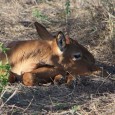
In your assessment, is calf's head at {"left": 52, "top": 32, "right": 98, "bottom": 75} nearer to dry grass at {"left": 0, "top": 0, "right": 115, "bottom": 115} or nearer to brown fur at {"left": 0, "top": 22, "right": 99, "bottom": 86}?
brown fur at {"left": 0, "top": 22, "right": 99, "bottom": 86}

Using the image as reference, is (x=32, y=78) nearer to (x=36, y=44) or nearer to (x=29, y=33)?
(x=36, y=44)

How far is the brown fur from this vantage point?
7.71 meters

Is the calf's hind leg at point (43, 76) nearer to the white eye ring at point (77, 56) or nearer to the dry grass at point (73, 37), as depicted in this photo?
the dry grass at point (73, 37)

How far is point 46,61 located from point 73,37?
221 cm

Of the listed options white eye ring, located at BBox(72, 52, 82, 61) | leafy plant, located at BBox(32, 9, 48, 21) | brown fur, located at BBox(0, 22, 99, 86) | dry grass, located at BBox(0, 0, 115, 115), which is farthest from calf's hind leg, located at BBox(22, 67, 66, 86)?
leafy plant, located at BBox(32, 9, 48, 21)

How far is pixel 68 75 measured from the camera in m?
7.90

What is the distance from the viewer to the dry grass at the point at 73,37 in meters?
6.54

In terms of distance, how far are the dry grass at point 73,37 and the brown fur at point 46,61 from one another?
0.26 meters

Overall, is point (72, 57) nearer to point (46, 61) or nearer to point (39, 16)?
point (46, 61)

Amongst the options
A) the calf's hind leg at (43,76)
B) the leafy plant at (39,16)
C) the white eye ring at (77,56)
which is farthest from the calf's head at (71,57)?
the leafy plant at (39,16)

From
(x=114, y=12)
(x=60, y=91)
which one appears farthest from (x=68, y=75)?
(x=114, y=12)

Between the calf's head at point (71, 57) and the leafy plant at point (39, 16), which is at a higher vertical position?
the leafy plant at point (39, 16)

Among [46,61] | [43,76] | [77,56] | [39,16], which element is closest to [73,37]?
[39,16]

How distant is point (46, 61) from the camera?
25.7 feet
